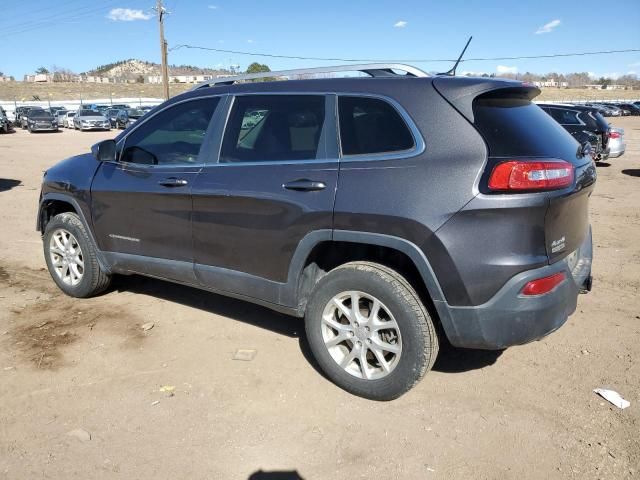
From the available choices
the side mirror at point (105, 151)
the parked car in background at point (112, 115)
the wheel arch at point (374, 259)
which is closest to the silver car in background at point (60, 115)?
the parked car in background at point (112, 115)

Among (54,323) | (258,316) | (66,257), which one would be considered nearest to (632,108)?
(258,316)

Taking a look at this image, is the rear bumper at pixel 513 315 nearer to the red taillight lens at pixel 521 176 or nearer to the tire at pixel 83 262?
the red taillight lens at pixel 521 176

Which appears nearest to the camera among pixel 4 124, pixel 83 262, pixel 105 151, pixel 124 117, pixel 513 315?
pixel 513 315

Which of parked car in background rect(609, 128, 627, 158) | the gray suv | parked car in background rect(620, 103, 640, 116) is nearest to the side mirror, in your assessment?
the gray suv

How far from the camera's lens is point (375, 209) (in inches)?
115

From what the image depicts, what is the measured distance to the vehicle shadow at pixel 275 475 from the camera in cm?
261

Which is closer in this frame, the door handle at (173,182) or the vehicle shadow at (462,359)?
the vehicle shadow at (462,359)

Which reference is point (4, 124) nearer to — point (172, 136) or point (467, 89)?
point (172, 136)

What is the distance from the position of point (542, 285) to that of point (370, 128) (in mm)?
1271

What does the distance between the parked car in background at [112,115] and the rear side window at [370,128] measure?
123 feet

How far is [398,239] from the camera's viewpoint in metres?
2.88

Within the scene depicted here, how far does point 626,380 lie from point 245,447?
94.8 inches

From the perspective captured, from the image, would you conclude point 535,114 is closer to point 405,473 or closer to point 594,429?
point 594,429

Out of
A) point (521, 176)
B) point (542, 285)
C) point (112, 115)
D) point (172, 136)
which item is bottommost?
point (542, 285)
